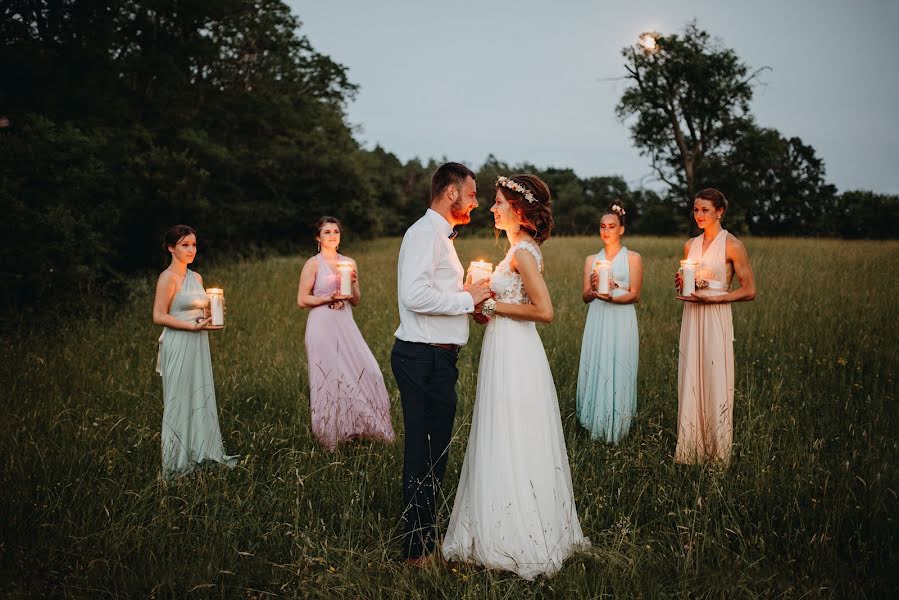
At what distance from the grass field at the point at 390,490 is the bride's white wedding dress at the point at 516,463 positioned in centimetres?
18

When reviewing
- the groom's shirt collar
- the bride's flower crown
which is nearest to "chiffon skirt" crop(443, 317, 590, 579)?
the groom's shirt collar

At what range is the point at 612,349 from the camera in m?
6.00

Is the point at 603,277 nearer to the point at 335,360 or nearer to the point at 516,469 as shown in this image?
the point at 516,469

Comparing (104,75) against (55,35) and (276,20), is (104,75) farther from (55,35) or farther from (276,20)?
(276,20)

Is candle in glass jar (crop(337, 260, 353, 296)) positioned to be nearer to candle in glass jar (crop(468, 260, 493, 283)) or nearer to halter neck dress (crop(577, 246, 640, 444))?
candle in glass jar (crop(468, 260, 493, 283))

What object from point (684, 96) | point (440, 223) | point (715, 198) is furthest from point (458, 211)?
point (684, 96)

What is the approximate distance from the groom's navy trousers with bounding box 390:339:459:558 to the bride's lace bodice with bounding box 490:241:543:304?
48 cm

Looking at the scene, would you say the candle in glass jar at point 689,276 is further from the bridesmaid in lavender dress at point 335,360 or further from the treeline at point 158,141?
the treeline at point 158,141

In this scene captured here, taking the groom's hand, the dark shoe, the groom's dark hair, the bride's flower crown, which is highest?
the groom's dark hair

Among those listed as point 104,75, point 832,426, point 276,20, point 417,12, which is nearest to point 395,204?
point 276,20

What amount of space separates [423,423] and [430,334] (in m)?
0.59

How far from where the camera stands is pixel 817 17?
26.9 feet

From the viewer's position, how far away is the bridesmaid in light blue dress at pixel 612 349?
19.2 feet

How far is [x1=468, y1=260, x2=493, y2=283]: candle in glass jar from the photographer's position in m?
3.56
